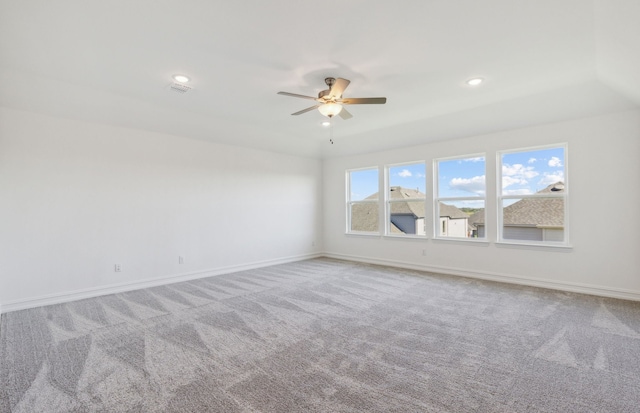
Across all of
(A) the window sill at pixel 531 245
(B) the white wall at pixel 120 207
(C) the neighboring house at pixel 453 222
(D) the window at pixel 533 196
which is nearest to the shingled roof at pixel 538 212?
(D) the window at pixel 533 196

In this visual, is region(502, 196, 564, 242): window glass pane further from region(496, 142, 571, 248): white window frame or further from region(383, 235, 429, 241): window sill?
region(383, 235, 429, 241): window sill

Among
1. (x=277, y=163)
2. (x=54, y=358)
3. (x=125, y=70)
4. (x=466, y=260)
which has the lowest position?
(x=54, y=358)

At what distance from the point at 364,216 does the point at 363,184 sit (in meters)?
0.77

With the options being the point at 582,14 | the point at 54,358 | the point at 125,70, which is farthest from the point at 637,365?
the point at 125,70

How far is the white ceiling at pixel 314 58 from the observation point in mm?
2457

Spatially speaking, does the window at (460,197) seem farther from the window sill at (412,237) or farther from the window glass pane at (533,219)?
the window glass pane at (533,219)

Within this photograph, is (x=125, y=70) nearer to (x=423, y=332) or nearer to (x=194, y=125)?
(x=194, y=125)

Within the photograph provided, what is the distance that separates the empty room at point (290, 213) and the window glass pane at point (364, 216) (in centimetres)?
9

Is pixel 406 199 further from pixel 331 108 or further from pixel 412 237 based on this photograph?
pixel 331 108

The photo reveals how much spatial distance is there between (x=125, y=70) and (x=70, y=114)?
1487mm

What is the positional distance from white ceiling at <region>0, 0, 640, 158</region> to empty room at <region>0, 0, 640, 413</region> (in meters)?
0.03

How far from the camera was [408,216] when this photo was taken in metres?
6.56

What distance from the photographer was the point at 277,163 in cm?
695

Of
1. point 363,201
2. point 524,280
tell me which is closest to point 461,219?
point 524,280
